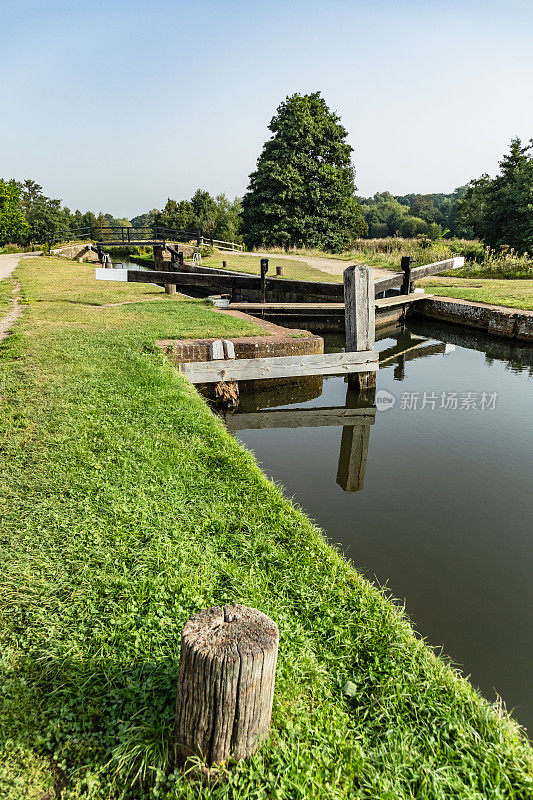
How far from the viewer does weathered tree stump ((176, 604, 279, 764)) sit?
156cm

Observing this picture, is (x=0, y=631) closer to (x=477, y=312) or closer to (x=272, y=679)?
(x=272, y=679)

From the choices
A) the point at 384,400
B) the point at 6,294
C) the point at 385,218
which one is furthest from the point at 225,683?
the point at 385,218

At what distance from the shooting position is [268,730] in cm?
183

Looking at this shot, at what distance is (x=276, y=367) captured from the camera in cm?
757

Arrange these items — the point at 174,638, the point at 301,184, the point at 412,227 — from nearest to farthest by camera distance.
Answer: the point at 174,638 → the point at 301,184 → the point at 412,227

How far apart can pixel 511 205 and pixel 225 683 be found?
105ft

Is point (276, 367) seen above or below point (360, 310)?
below

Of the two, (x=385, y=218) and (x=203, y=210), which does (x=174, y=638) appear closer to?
(x=203, y=210)

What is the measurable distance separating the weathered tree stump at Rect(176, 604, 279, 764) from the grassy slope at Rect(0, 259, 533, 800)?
122mm

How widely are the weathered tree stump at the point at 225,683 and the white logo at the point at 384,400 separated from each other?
21.6 ft

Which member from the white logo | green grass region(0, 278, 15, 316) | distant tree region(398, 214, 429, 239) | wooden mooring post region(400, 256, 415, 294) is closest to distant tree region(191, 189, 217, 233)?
distant tree region(398, 214, 429, 239)

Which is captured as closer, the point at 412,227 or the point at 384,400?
the point at 384,400

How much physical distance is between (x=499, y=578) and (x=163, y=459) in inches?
113

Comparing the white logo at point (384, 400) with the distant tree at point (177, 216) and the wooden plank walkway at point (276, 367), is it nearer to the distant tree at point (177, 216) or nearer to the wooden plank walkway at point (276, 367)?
the wooden plank walkway at point (276, 367)
